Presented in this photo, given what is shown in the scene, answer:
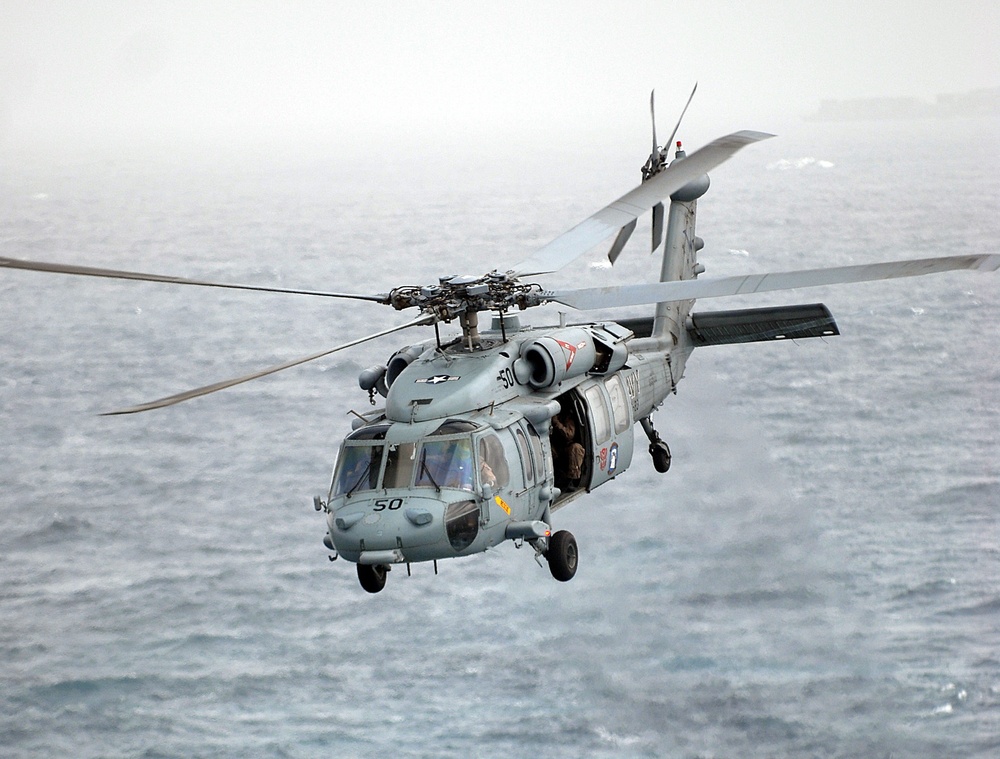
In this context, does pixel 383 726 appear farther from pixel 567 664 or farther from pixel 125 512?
pixel 125 512

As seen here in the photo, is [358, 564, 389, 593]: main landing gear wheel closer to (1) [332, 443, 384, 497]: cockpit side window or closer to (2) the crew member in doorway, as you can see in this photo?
(1) [332, 443, 384, 497]: cockpit side window

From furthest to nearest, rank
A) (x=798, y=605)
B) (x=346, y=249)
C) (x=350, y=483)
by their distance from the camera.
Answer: (x=346, y=249) < (x=798, y=605) < (x=350, y=483)

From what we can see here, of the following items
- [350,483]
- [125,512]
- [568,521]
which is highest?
[350,483]

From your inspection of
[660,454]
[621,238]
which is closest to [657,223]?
[621,238]

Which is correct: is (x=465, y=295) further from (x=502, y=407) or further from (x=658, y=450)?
(x=658, y=450)

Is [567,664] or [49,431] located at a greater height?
[49,431]

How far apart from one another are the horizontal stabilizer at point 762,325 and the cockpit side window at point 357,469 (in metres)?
10.4

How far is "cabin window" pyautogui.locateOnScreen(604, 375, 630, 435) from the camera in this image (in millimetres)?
30031

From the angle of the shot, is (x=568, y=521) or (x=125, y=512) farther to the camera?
(x=125, y=512)

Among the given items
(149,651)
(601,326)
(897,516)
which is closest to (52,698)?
(149,651)

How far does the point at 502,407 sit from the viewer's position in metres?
27.3

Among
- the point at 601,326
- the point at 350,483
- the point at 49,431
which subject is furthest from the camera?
the point at 49,431

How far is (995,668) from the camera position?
82875 mm

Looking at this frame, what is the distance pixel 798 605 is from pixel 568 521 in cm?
2324
